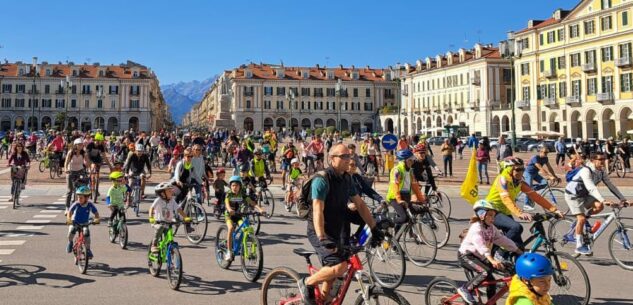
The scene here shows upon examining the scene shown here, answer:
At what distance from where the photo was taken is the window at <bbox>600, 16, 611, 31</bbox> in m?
58.6

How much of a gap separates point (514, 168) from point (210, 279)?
14.1 ft

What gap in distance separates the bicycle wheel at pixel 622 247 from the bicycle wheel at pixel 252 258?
5.37 meters

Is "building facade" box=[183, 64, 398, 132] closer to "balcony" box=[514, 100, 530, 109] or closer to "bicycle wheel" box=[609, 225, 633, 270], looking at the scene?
"balcony" box=[514, 100, 530, 109]

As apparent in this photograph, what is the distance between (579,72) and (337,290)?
67.0m

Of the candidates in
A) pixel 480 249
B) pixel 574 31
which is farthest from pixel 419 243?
pixel 574 31

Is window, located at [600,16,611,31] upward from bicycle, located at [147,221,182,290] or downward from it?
upward

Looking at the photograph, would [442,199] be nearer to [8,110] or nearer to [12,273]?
[12,273]

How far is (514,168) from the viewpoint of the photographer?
23.2 feet

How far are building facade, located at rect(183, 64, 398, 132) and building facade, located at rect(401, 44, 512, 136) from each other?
32.7 ft

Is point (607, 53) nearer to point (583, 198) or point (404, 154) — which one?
point (583, 198)

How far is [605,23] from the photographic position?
59125 millimetres

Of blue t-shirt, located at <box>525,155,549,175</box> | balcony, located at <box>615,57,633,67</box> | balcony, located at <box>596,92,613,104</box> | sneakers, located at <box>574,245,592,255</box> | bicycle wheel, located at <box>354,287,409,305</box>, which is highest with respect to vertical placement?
balcony, located at <box>615,57,633,67</box>

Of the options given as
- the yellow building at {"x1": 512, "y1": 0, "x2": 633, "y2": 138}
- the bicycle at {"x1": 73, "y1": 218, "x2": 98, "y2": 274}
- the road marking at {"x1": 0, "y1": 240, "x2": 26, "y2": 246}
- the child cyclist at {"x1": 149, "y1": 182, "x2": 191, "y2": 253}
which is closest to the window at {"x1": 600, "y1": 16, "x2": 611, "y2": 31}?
the yellow building at {"x1": 512, "y1": 0, "x2": 633, "y2": 138}

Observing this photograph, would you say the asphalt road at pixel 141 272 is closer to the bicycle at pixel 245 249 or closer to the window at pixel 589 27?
the bicycle at pixel 245 249
